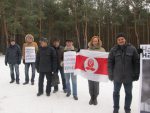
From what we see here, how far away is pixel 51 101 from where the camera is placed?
9.10 meters

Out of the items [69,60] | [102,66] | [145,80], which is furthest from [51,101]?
[145,80]

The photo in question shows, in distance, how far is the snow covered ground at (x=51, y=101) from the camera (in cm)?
820

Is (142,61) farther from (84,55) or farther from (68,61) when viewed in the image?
(68,61)

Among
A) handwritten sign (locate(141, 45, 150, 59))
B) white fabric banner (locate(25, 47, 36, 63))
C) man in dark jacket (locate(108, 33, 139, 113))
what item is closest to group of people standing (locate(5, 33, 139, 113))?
man in dark jacket (locate(108, 33, 139, 113))

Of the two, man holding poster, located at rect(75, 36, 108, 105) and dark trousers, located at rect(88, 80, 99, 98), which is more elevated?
man holding poster, located at rect(75, 36, 108, 105)

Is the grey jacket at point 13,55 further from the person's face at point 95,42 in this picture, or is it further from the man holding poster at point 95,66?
the person's face at point 95,42

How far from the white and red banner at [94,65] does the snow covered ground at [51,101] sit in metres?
0.79

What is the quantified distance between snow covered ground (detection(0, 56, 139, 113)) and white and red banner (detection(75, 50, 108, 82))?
0.79 meters

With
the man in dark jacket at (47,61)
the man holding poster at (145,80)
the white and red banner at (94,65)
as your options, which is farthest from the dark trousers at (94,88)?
the man holding poster at (145,80)

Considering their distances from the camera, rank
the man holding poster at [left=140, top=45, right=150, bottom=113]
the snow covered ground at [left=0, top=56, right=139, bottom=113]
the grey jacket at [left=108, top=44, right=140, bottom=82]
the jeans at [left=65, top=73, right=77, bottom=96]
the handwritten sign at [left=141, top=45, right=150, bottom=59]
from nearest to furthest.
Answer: the man holding poster at [left=140, top=45, right=150, bottom=113], the handwritten sign at [left=141, top=45, right=150, bottom=59], the grey jacket at [left=108, top=44, right=140, bottom=82], the snow covered ground at [left=0, top=56, right=139, bottom=113], the jeans at [left=65, top=73, right=77, bottom=96]

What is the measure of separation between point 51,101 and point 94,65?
168 centimetres

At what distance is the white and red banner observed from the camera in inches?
336

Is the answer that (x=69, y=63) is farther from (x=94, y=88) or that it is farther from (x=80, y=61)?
(x=94, y=88)

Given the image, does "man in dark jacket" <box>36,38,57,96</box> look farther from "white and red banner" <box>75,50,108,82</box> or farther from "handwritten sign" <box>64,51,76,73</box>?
"white and red banner" <box>75,50,108,82</box>
